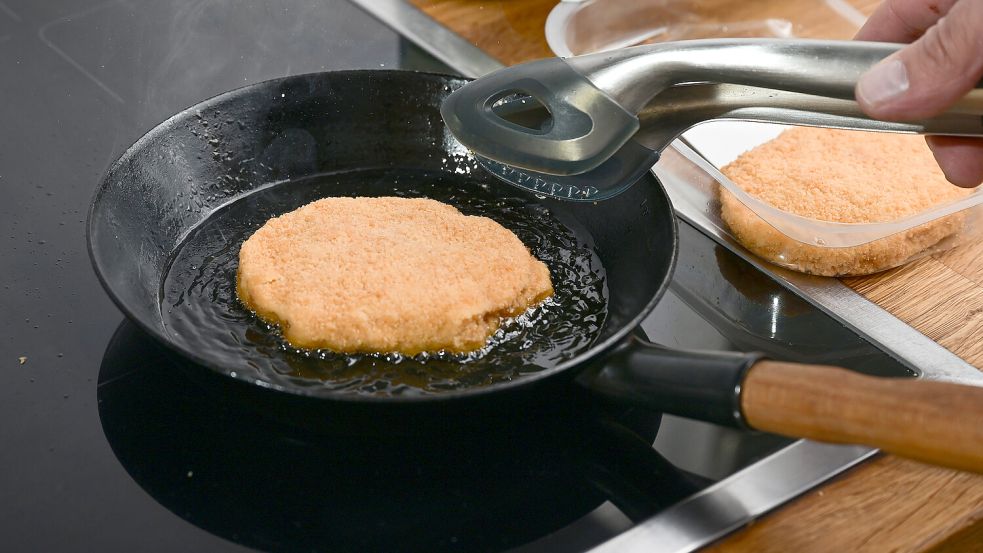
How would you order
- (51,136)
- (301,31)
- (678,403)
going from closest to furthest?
(678,403) → (51,136) → (301,31)

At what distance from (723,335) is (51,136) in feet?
2.81

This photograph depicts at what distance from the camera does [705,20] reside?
1391 mm

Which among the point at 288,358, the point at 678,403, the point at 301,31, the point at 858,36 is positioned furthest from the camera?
the point at 301,31

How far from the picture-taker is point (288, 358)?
822mm

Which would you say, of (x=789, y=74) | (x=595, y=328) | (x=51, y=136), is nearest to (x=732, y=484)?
(x=595, y=328)

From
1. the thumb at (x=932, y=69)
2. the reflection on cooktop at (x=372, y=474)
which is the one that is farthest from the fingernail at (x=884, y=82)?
the reflection on cooktop at (x=372, y=474)

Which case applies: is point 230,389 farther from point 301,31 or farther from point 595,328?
point 301,31

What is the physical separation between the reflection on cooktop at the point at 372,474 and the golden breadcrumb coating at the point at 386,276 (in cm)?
11

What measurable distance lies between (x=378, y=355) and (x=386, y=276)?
0.09m

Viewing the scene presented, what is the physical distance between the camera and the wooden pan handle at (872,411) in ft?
1.78

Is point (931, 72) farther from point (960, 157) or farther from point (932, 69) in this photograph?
point (960, 157)

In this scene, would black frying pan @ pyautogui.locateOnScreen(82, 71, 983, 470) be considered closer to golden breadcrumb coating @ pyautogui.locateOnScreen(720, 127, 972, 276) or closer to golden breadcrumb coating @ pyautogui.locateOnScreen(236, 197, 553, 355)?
golden breadcrumb coating @ pyautogui.locateOnScreen(236, 197, 553, 355)

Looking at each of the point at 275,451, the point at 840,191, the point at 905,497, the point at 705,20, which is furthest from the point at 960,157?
the point at 275,451

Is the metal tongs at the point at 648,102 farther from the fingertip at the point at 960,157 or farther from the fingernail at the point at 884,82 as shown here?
the fingertip at the point at 960,157
